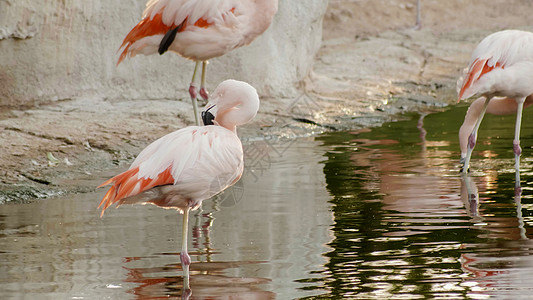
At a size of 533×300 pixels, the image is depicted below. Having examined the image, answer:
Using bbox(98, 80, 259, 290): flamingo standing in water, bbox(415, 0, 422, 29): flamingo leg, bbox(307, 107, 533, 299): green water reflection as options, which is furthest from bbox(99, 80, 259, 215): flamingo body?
bbox(415, 0, 422, 29): flamingo leg

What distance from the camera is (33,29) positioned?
798 centimetres

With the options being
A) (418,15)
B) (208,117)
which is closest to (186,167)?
(208,117)

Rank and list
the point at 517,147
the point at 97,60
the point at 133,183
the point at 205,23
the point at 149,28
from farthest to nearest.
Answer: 1. the point at 97,60
2. the point at 149,28
3. the point at 205,23
4. the point at 517,147
5. the point at 133,183

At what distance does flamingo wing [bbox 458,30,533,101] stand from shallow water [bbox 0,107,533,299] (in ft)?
1.88

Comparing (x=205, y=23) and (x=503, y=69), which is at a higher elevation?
(x=205, y=23)

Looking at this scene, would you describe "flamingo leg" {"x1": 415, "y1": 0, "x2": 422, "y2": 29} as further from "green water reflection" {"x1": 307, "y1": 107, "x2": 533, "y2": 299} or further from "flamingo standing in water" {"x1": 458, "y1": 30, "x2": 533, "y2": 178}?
"flamingo standing in water" {"x1": 458, "y1": 30, "x2": 533, "y2": 178}

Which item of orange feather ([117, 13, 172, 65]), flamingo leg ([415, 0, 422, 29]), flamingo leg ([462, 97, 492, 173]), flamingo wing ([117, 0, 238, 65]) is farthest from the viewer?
flamingo leg ([415, 0, 422, 29])

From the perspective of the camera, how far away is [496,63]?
562 cm

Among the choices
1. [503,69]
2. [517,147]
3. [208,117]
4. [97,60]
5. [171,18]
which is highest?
[171,18]

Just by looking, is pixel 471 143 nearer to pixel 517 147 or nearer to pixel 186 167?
pixel 517 147

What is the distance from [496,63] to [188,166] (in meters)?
2.68

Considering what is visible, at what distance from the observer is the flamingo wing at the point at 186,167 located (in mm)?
3648

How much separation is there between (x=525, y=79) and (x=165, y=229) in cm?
252

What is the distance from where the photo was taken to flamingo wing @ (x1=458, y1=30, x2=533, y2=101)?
18.3ft
